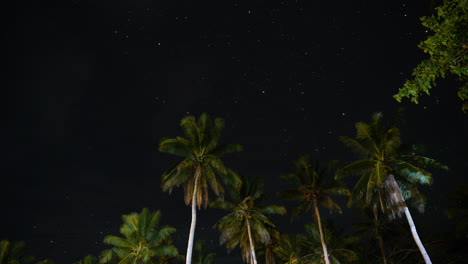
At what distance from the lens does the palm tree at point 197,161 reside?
77.0 feet

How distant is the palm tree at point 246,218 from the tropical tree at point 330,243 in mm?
5741

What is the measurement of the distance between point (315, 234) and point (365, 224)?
18.1 feet

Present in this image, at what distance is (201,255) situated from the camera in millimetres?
37906

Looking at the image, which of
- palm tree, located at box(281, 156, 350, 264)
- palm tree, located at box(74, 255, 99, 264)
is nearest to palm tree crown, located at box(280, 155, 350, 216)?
palm tree, located at box(281, 156, 350, 264)

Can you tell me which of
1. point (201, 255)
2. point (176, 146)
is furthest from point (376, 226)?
point (176, 146)

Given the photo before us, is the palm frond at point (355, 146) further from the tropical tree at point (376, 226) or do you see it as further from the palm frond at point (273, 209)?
the tropical tree at point (376, 226)

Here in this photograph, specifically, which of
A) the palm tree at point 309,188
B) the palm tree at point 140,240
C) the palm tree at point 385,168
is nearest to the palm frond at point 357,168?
the palm tree at point 385,168

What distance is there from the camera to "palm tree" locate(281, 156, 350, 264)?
1124 inches

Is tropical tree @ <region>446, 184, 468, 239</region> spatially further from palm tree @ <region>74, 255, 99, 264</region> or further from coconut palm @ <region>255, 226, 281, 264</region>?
palm tree @ <region>74, 255, 99, 264</region>

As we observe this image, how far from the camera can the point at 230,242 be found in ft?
96.7

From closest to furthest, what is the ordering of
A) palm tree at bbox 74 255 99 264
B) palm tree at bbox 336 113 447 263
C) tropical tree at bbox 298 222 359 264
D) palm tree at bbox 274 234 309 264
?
1. palm tree at bbox 336 113 447 263
2. tropical tree at bbox 298 222 359 264
3. palm tree at bbox 274 234 309 264
4. palm tree at bbox 74 255 99 264

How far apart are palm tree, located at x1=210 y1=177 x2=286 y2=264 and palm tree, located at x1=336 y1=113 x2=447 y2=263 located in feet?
24.4

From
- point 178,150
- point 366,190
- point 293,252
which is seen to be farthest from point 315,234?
point 178,150

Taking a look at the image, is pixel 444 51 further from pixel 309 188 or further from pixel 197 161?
pixel 309 188
